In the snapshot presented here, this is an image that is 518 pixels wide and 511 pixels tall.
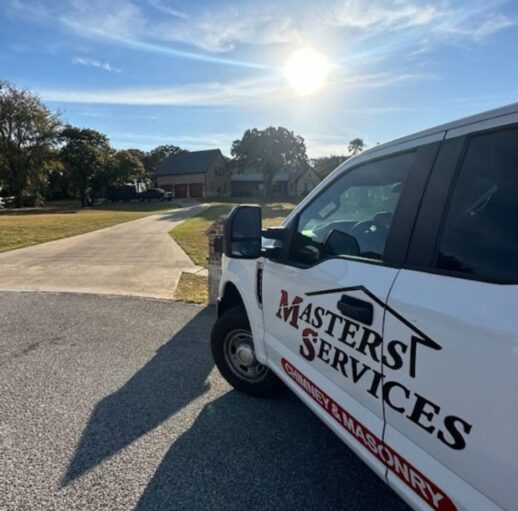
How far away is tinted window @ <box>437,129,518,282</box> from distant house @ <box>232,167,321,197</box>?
64845 millimetres

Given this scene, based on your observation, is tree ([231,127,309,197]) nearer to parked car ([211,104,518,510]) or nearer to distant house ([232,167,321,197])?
distant house ([232,167,321,197])

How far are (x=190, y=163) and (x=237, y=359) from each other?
203 feet

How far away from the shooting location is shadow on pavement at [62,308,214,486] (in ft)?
8.68

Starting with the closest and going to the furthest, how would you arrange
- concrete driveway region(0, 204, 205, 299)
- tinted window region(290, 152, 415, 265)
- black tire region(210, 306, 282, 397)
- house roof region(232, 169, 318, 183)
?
tinted window region(290, 152, 415, 265) < black tire region(210, 306, 282, 397) < concrete driveway region(0, 204, 205, 299) < house roof region(232, 169, 318, 183)

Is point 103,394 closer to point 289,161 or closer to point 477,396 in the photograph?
point 477,396

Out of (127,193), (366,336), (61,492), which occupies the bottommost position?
(127,193)

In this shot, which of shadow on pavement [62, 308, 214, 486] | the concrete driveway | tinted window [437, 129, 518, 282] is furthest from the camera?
the concrete driveway

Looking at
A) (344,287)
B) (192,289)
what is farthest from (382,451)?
(192,289)

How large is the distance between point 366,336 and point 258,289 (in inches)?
49.6

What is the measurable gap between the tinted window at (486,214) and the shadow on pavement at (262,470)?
1.56 meters

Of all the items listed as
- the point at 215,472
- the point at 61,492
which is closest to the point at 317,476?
the point at 215,472

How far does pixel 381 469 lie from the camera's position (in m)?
1.67

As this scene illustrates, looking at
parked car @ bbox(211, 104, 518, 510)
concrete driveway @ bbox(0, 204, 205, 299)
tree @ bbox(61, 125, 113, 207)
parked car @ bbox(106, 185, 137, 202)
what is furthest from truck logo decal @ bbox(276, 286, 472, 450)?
parked car @ bbox(106, 185, 137, 202)

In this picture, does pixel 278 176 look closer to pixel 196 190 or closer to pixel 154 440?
pixel 196 190
